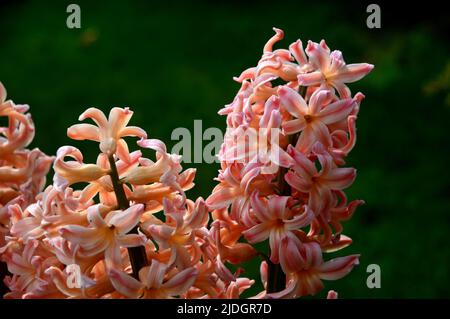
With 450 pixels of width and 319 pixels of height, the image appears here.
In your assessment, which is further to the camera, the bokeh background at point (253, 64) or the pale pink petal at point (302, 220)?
the bokeh background at point (253, 64)

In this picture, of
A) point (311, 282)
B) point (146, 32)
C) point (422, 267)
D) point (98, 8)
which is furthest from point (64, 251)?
point (98, 8)

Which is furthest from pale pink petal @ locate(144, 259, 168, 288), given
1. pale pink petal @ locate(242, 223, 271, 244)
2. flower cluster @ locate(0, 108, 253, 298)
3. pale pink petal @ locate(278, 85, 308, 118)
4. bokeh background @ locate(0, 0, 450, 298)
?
bokeh background @ locate(0, 0, 450, 298)

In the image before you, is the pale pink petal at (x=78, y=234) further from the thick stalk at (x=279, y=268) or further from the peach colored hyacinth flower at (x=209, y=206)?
the thick stalk at (x=279, y=268)

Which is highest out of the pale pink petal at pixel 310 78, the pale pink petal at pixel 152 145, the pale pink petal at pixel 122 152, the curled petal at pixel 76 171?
the pale pink petal at pixel 310 78

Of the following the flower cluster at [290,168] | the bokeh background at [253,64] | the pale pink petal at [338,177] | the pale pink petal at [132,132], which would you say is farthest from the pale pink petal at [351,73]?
the bokeh background at [253,64]

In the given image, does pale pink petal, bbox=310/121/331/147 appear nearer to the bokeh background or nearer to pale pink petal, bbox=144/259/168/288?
pale pink petal, bbox=144/259/168/288

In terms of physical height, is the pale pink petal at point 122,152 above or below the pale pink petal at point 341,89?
below

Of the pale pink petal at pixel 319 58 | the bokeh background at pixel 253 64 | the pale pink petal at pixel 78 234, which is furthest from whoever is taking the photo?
the bokeh background at pixel 253 64

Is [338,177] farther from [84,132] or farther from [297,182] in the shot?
[84,132]
